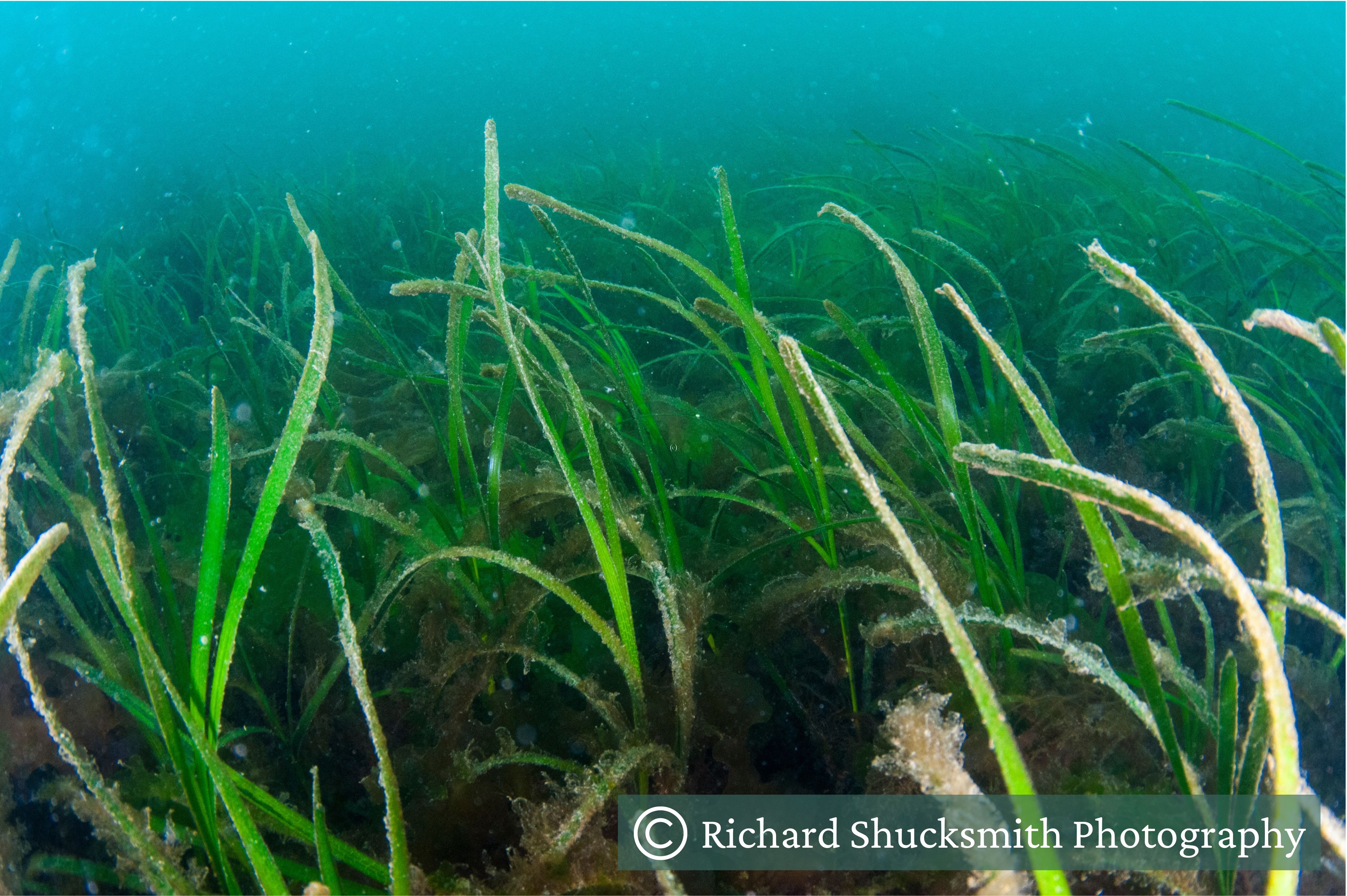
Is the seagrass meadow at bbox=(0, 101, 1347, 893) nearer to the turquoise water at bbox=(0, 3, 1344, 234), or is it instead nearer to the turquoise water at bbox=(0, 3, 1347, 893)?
the turquoise water at bbox=(0, 3, 1347, 893)

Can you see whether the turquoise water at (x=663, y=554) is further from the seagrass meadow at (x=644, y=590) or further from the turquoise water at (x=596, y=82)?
the turquoise water at (x=596, y=82)

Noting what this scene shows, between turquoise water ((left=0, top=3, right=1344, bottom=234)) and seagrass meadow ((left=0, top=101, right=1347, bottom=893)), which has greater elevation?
turquoise water ((left=0, top=3, right=1344, bottom=234))

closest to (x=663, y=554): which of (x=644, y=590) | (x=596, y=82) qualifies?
(x=644, y=590)

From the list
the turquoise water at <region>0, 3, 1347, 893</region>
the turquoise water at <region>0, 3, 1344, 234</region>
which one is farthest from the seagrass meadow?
the turquoise water at <region>0, 3, 1344, 234</region>

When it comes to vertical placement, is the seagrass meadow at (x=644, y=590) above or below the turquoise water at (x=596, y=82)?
below

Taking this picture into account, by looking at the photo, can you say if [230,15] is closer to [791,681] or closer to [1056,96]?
[1056,96]

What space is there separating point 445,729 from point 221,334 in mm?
3540

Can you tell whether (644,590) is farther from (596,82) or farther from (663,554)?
(596,82)

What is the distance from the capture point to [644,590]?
4.75ft

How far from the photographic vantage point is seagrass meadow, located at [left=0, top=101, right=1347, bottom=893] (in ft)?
2.81

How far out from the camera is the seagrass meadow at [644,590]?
857 millimetres

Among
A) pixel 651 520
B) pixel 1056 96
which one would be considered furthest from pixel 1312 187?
pixel 1056 96

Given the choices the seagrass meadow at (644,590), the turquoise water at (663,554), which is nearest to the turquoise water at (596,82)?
the turquoise water at (663,554)

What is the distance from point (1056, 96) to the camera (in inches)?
1294
